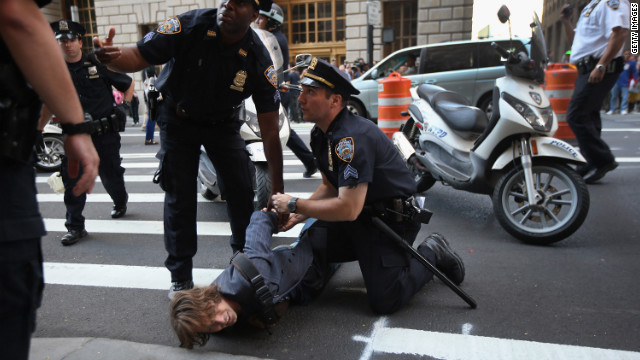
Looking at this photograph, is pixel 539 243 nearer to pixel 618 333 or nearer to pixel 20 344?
pixel 618 333

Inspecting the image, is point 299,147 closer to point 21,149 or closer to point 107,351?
point 107,351

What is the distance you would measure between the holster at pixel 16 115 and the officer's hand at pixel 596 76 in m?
5.08

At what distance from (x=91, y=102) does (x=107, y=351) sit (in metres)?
2.74

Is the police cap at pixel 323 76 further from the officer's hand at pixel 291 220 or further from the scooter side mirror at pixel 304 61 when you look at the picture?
the scooter side mirror at pixel 304 61

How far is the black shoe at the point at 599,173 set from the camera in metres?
5.26

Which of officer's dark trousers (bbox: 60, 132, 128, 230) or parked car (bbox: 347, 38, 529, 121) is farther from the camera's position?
parked car (bbox: 347, 38, 529, 121)

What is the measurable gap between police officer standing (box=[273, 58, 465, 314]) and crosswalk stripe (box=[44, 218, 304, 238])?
162 centimetres

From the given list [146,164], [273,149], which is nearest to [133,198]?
[146,164]

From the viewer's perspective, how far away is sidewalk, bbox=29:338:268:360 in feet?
7.84

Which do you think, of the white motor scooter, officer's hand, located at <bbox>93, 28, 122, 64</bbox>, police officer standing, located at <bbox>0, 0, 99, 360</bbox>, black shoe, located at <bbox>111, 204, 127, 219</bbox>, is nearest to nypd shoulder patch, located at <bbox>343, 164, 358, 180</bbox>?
officer's hand, located at <bbox>93, 28, 122, 64</bbox>

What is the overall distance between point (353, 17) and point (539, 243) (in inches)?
641

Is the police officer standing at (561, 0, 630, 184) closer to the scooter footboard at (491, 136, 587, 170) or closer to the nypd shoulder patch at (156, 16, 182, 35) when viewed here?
the scooter footboard at (491, 136, 587, 170)

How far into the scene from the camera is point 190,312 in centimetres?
216

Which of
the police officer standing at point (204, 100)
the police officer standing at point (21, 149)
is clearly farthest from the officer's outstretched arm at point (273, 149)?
the police officer standing at point (21, 149)
